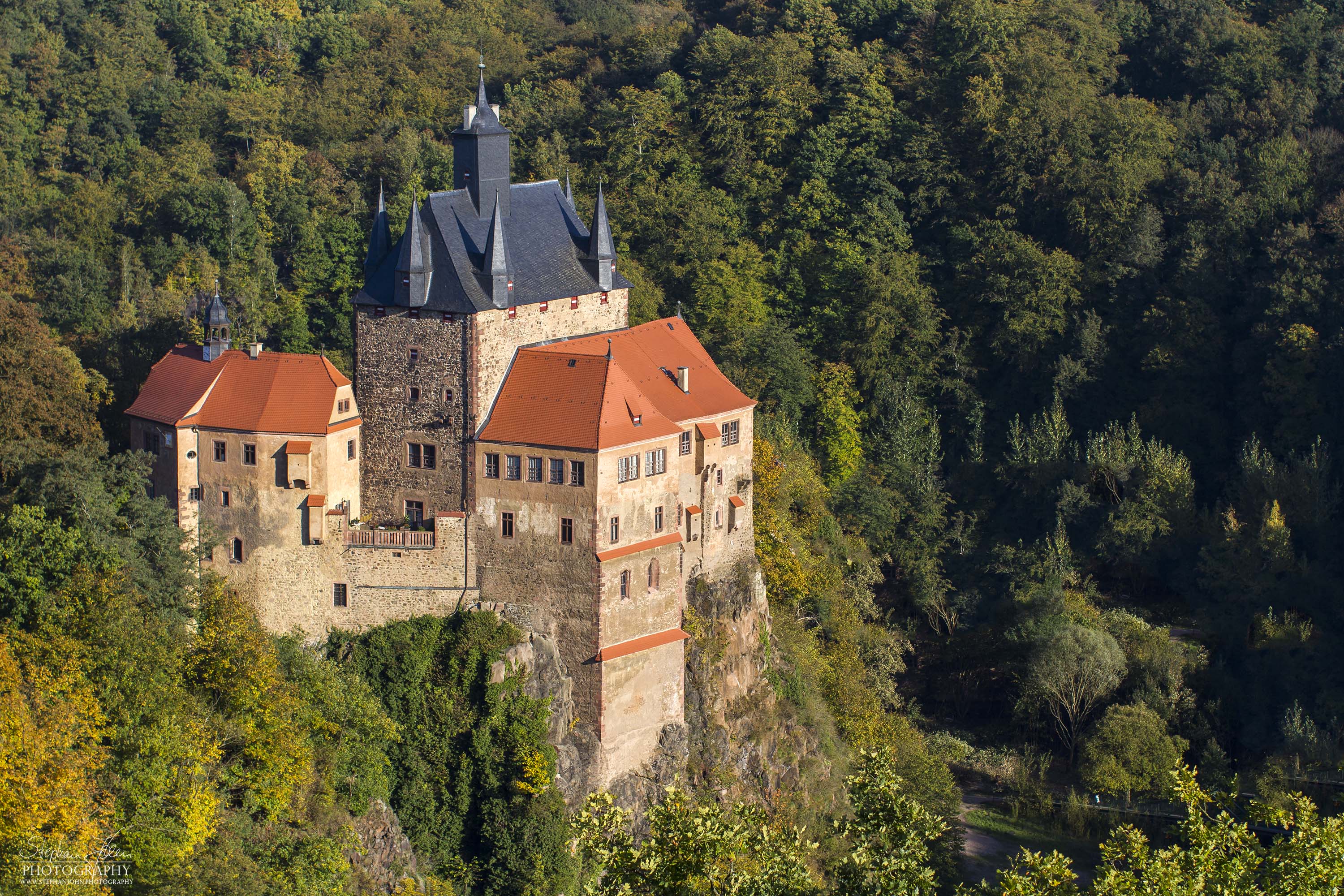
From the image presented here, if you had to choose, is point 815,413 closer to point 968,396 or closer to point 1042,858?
point 968,396

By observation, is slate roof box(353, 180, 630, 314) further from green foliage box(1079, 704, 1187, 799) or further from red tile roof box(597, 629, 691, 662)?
green foliage box(1079, 704, 1187, 799)

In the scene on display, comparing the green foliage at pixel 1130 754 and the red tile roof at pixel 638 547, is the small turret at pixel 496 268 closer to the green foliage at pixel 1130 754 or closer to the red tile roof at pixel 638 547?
the red tile roof at pixel 638 547

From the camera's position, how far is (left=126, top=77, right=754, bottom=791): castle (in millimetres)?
55594

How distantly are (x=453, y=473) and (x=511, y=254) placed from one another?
24.1 feet

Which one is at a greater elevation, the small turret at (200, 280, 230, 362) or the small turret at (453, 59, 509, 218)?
the small turret at (453, 59, 509, 218)

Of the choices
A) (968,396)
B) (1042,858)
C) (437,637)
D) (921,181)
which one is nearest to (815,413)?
(968,396)

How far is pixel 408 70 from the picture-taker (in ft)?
337

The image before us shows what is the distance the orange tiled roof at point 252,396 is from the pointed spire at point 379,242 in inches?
151

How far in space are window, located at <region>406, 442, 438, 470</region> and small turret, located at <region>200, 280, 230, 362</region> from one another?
684 centimetres

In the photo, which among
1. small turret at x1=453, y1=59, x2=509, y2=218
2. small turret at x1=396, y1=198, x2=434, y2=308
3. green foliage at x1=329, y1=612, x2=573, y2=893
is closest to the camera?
green foliage at x1=329, y1=612, x2=573, y2=893

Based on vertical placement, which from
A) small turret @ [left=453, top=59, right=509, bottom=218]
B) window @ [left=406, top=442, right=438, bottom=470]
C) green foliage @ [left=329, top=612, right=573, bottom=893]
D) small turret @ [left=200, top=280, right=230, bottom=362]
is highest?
small turret @ [left=453, top=59, right=509, bottom=218]

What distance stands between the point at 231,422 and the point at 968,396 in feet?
133

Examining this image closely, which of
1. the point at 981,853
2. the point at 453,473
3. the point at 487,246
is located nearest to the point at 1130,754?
the point at 981,853

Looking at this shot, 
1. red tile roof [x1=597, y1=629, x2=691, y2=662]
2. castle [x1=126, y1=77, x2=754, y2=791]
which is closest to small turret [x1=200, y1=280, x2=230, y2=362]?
castle [x1=126, y1=77, x2=754, y2=791]
